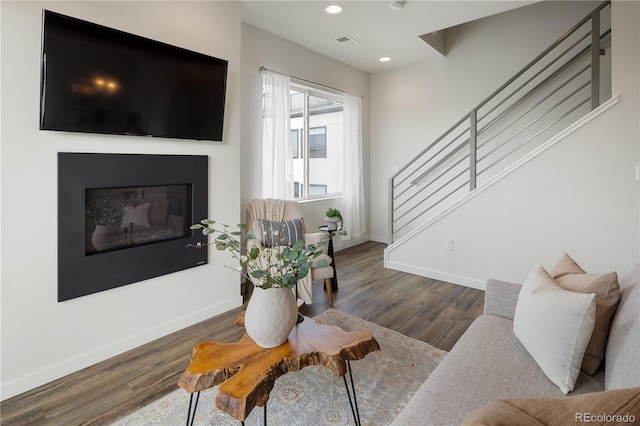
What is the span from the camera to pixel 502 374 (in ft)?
4.29

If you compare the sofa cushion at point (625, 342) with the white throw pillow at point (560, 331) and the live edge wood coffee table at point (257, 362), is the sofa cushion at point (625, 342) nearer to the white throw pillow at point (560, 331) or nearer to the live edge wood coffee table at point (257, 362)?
the white throw pillow at point (560, 331)

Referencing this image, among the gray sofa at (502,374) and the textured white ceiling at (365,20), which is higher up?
the textured white ceiling at (365,20)

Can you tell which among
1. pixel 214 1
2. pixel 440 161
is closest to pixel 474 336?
pixel 214 1

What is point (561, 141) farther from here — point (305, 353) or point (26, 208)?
point (26, 208)

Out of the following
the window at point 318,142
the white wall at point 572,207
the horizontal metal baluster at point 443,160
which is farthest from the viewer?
the window at point 318,142

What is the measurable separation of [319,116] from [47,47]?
345cm

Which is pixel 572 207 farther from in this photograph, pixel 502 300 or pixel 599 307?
pixel 599 307

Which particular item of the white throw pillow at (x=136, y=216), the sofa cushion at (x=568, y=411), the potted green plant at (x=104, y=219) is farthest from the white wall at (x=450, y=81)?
the sofa cushion at (x=568, y=411)

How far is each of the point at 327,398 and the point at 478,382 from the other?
0.86 m

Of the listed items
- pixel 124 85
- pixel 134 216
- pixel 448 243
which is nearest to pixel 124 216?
pixel 134 216

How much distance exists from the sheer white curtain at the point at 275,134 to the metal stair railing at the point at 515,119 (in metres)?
1.36

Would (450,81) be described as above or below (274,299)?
above

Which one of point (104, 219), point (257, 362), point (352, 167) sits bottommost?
point (257, 362)

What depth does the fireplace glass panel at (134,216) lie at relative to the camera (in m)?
2.20
